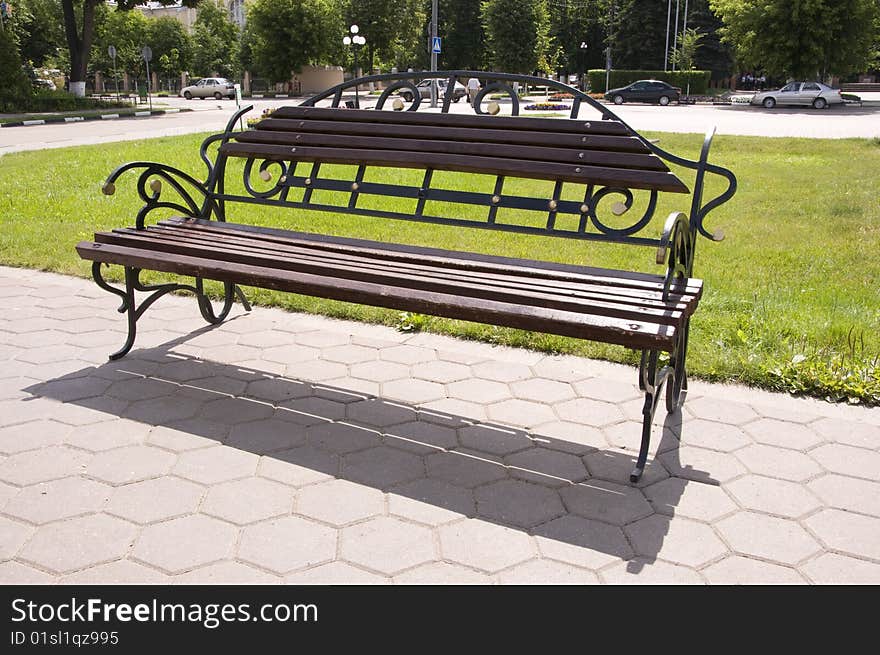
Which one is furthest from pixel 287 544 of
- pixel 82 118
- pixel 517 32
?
pixel 517 32

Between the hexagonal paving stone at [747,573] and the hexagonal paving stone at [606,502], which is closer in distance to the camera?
the hexagonal paving stone at [747,573]

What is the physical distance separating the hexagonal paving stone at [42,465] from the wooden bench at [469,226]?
888 mm

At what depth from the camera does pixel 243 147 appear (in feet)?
14.3

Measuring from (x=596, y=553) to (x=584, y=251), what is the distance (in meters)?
3.76

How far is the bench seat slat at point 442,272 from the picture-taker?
2.99 meters

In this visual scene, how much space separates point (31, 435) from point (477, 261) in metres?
1.98

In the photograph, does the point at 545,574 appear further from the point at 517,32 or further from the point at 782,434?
the point at 517,32

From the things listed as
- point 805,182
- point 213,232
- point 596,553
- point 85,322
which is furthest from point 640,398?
point 805,182

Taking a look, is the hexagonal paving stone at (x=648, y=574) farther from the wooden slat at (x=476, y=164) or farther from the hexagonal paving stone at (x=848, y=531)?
the wooden slat at (x=476, y=164)

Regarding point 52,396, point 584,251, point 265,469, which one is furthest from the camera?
point 584,251

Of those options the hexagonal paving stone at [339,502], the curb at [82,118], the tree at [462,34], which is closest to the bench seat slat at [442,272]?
the hexagonal paving stone at [339,502]

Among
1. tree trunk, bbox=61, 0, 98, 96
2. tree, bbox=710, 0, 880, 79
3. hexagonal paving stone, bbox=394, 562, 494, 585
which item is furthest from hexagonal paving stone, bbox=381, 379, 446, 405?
tree, bbox=710, 0, 880, 79

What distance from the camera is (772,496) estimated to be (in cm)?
A: 287
